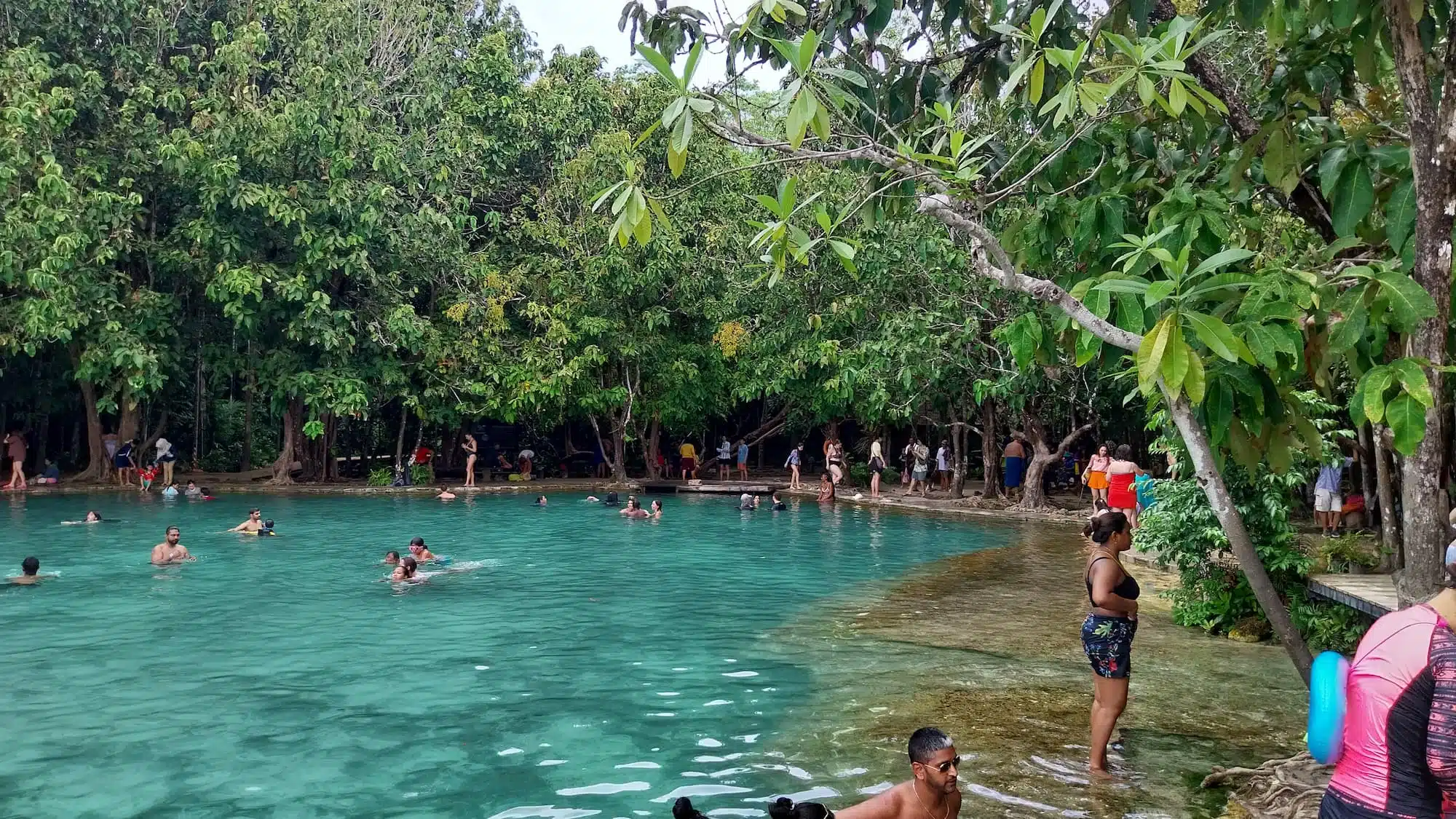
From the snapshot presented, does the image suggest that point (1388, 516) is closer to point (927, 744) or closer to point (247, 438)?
point (927, 744)

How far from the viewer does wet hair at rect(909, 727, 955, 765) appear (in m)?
4.84

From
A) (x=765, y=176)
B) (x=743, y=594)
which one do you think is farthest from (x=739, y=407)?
(x=743, y=594)

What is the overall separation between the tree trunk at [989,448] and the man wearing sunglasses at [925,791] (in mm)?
20943

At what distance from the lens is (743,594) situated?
1447cm

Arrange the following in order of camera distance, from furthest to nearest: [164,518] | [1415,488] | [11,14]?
[11,14]
[164,518]
[1415,488]

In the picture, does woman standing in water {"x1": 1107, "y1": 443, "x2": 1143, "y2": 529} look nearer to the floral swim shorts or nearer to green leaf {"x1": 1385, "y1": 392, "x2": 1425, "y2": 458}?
the floral swim shorts

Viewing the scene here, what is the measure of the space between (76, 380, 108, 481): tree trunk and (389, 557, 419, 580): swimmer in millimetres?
15611

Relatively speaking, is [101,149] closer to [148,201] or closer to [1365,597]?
[148,201]

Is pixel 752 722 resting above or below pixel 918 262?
below

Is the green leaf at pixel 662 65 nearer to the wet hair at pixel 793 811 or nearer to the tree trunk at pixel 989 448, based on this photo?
the wet hair at pixel 793 811

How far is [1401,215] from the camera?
4.84 m

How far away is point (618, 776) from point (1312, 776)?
4.07 m

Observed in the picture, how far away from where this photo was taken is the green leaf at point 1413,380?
13.0 ft

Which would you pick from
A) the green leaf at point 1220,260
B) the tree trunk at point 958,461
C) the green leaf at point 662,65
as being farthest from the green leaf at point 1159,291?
the tree trunk at point 958,461
